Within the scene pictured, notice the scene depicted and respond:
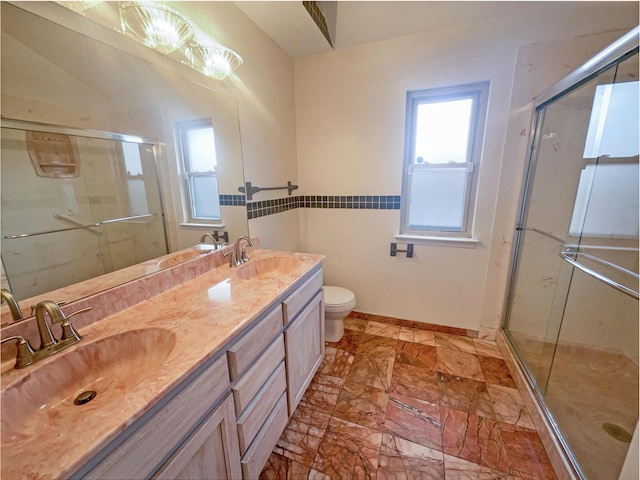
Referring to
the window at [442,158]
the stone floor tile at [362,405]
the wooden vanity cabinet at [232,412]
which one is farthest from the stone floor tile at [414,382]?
the window at [442,158]

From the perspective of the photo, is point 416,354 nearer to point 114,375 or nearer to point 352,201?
point 352,201

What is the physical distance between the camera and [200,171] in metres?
1.40

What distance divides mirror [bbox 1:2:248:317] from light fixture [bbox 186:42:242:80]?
0.17 feet

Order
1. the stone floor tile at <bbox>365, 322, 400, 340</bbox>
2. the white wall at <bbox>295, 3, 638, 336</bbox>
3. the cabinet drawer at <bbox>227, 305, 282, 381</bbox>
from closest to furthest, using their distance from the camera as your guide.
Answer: the cabinet drawer at <bbox>227, 305, 282, 381</bbox>, the white wall at <bbox>295, 3, 638, 336</bbox>, the stone floor tile at <bbox>365, 322, 400, 340</bbox>

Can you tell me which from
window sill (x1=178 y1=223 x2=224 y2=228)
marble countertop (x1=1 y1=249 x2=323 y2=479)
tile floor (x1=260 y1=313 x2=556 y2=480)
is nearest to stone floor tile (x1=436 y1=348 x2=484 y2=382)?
tile floor (x1=260 y1=313 x2=556 y2=480)

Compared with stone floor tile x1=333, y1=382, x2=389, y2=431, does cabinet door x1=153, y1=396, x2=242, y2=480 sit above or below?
above

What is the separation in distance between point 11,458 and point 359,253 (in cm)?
210

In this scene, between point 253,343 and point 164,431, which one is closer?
point 164,431

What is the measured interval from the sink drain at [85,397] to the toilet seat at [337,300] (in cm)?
139

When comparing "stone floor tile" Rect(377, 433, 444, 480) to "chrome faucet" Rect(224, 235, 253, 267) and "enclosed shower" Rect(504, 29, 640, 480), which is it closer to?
"enclosed shower" Rect(504, 29, 640, 480)

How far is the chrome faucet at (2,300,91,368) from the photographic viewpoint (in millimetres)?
678

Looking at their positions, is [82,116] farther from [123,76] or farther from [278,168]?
[278,168]

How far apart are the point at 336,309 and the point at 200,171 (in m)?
1.32

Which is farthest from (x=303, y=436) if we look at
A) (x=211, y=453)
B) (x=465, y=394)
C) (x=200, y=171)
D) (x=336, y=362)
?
(x=200, y=171)
